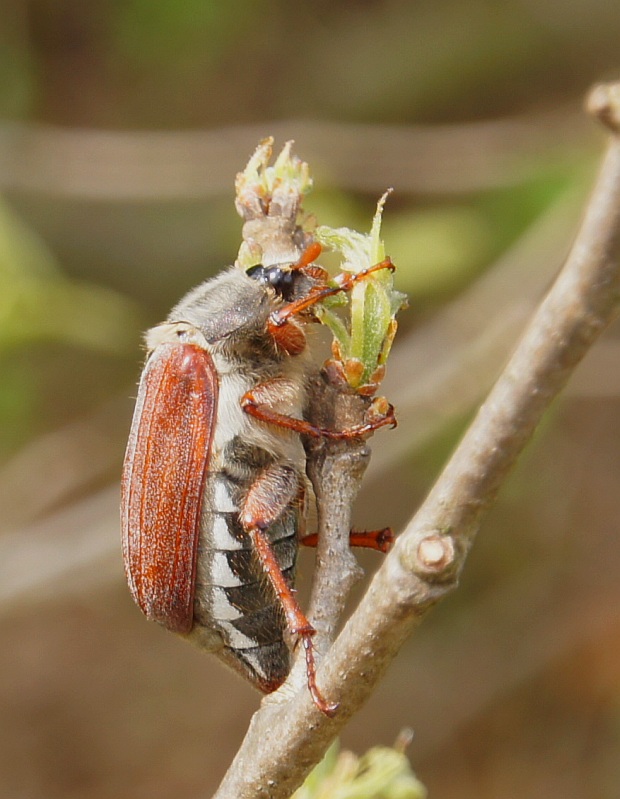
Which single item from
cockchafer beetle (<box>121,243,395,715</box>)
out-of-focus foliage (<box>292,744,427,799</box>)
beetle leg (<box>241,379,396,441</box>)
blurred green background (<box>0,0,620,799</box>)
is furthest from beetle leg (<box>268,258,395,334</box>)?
blurred green background (<box>0,0,620,799</box>)

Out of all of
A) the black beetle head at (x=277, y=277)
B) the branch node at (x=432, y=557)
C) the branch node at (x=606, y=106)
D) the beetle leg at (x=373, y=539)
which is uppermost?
the black beetle head at (x=277, y=277)

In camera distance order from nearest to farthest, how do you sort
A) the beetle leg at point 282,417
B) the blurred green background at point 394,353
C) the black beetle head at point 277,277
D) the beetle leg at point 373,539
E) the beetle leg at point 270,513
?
the beetle leg at point 282,417 → the beetle leg at point 270,513 → the beetle leg at point 373,539 → the black beetle head at point 277,277 → the blurred green background at point 394,353

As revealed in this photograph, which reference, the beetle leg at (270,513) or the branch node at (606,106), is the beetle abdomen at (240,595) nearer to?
the beetle leg at (270,513)

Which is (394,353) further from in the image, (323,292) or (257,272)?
(323,292)

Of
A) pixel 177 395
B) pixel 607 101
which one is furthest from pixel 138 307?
pixel 607 101

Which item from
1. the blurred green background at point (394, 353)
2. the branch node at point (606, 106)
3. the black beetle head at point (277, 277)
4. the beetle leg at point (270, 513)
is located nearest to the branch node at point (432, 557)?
the branch node at point (606, 106)

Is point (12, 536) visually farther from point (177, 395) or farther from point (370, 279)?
point (370, 279)
